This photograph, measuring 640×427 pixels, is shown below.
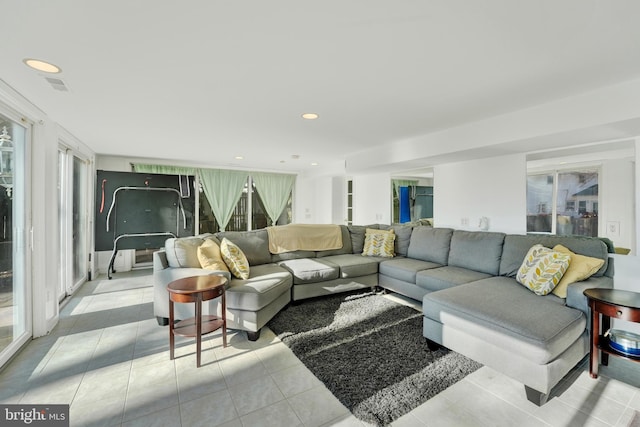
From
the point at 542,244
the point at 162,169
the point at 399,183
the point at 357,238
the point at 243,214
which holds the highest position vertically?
the point at 162,169

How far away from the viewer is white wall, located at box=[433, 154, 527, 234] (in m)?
3.30

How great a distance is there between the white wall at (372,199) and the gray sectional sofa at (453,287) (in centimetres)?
65

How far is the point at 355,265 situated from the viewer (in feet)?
12.3

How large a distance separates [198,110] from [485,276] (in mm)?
3430

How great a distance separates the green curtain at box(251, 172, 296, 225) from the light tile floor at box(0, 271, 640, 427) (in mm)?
4709

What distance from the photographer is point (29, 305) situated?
254 centimetres

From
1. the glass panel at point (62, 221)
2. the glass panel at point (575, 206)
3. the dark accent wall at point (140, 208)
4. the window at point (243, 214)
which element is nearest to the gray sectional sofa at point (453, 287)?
the glass panel at point (575, 206)

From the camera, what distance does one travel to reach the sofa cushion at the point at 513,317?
174cm

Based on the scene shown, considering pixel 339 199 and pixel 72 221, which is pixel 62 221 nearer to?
pixel 72 221

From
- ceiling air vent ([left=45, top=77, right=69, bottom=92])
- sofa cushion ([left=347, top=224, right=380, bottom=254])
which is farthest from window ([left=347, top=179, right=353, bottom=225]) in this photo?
ceiling air vent ([left=45, top=77, right=69, bottom=92])

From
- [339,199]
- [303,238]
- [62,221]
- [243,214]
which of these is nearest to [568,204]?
[303,238]

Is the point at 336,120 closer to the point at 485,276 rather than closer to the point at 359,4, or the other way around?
the point at 359,4

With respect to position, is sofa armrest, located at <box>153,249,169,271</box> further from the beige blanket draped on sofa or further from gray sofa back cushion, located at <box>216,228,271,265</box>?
the beige blanket draped on sofa

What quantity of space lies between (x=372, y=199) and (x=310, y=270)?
2.52m
